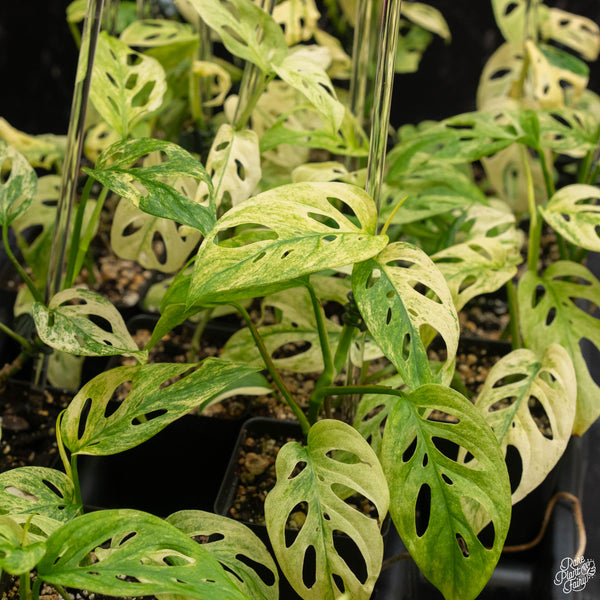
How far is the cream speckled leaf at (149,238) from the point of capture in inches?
35.3

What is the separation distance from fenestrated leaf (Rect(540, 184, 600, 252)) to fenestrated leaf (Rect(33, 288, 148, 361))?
502 millimetres

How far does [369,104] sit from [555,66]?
1.07ft

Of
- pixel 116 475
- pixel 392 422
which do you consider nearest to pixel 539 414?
pixel 392 422

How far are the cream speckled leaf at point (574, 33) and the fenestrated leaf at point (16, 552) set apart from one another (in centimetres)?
131

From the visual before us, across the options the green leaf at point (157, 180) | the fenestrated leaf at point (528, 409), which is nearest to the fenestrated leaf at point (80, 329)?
the green leaf at point (157, 180)

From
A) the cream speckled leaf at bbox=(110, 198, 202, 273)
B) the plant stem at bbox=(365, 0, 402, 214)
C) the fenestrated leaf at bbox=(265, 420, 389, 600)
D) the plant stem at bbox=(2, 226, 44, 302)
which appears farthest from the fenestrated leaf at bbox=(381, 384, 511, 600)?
the plant stem at bbox=(2, 226, 44, 302)

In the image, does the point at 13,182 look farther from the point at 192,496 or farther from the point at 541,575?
the point at 541,575

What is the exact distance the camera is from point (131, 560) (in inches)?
21.7

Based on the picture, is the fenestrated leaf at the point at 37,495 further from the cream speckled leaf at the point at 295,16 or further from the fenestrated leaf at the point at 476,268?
the cream speckled leaf at the point at 295,16

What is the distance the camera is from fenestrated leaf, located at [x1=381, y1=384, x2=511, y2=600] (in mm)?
625

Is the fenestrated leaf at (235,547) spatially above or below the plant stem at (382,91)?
below

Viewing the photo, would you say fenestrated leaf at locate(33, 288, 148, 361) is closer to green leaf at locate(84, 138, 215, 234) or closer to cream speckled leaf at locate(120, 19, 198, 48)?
green leaf at locate(84, 138, 215, 234)
